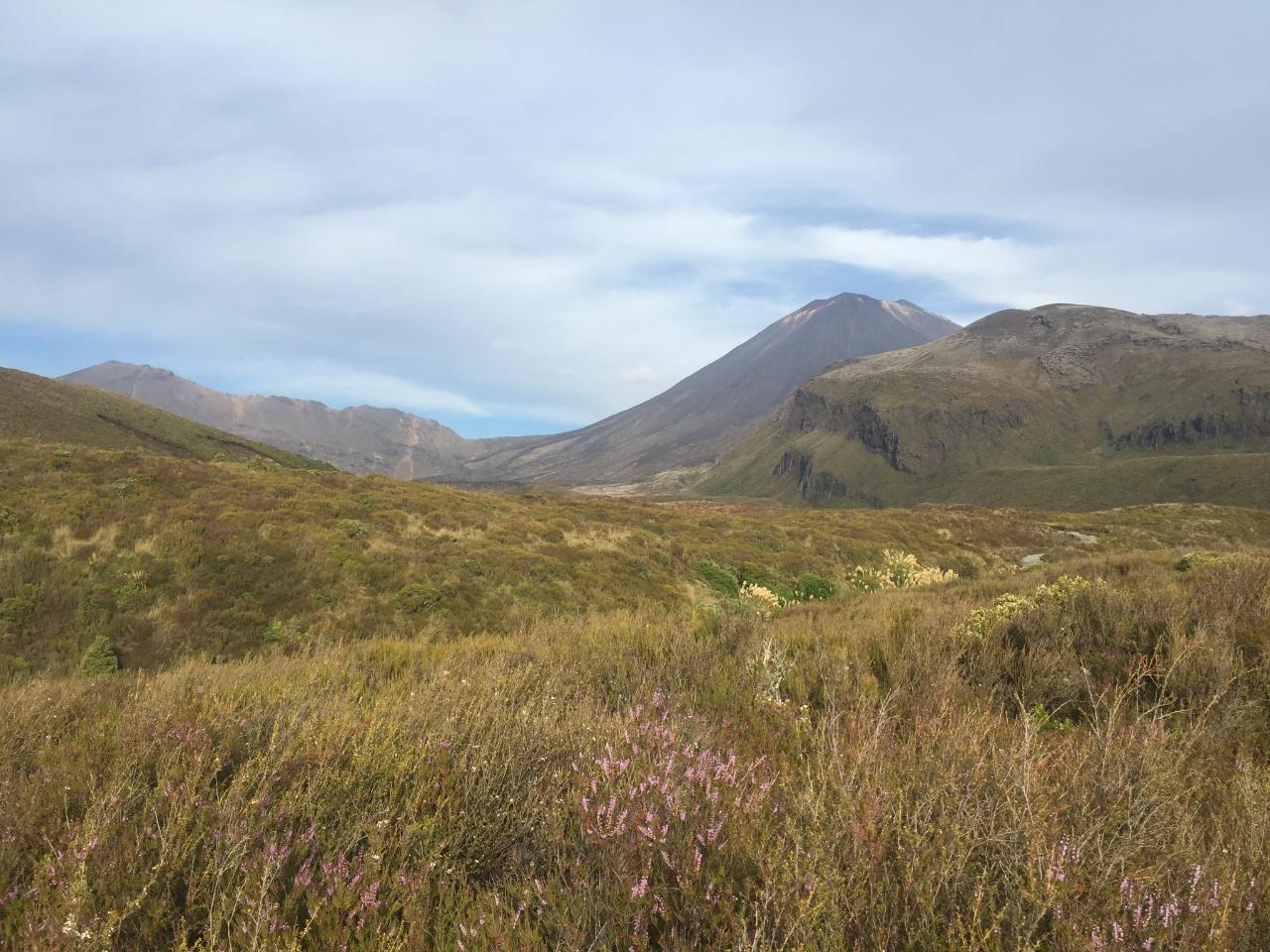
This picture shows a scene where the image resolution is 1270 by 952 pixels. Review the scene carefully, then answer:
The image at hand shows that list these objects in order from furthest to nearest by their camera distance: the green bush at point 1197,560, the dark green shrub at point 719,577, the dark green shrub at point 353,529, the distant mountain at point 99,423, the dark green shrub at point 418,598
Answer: the distant mountain at point 99,423
the dark green shrub at point 719,577
the dark green shrub at point 353,529
the dark green shrub at point 418,598
the green bush at point 1197,560

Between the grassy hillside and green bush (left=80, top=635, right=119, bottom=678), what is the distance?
0.15 metres

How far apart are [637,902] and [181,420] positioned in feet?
345

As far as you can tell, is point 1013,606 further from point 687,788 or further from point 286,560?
point 286,560

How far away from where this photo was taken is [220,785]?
3.03 m

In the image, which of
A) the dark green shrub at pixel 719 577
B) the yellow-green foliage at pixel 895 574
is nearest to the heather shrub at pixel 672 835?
the dark green shrub at pixel 719 577

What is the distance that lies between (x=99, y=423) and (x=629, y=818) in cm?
8970

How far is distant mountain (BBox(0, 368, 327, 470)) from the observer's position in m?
58.8

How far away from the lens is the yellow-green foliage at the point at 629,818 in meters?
2.08

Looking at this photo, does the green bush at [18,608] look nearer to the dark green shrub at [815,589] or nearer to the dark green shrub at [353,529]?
the dark green shrub at [353,529]

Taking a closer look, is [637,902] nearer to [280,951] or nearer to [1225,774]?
[280,951]

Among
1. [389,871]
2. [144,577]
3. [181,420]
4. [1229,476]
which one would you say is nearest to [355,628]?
[144,577]

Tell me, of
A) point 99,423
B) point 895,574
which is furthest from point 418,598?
point 99,423

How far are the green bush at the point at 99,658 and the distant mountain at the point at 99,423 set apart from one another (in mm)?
52205

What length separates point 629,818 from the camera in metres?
2.62
